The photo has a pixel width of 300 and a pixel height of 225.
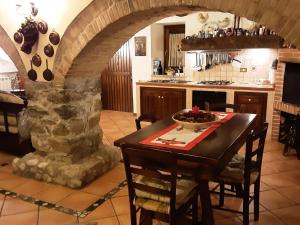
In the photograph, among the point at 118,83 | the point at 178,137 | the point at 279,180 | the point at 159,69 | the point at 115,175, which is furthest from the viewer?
the point at 118,83

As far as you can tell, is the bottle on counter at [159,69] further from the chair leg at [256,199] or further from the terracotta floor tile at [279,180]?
the chair leg at [256,199]

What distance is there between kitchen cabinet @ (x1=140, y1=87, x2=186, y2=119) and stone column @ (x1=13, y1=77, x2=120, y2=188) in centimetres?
213

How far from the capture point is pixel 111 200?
298 cm

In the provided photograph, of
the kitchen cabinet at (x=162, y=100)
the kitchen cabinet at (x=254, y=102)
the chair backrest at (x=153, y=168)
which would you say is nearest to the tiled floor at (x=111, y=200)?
the chair backrest at (x=153, y=168)

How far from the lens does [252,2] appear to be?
6.72 ft

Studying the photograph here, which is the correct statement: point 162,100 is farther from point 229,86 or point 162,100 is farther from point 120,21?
point 120,21

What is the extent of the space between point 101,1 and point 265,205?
259 centimetres

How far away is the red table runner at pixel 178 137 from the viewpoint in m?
2.21

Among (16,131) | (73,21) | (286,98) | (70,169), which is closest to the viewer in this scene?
(73,21)

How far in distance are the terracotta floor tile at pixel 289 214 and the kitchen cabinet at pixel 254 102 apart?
7.06 feet

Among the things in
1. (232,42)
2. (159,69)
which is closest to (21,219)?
(232,42)

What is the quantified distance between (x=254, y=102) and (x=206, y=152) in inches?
123

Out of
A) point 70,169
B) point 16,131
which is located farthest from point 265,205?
point 16,131

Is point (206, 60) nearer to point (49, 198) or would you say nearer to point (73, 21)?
point (73, 21)
